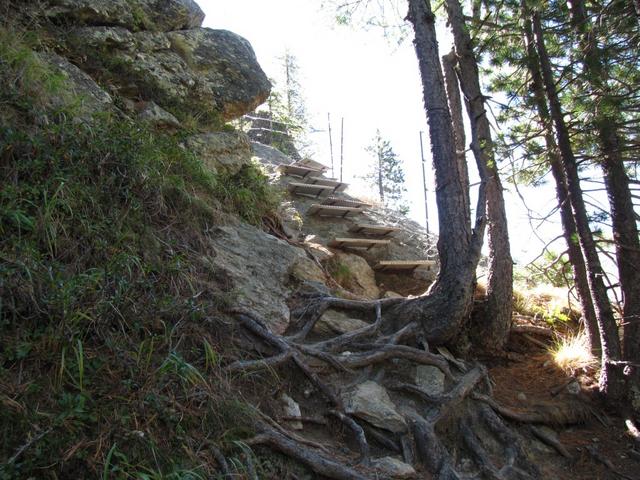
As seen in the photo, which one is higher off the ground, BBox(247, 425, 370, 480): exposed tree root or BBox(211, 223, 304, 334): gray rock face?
BBox(211, 223, 304, 334): gray rock face

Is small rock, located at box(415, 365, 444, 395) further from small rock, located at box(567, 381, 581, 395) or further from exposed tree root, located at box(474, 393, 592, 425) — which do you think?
small rock, located at box(567, 381, 581, 395)

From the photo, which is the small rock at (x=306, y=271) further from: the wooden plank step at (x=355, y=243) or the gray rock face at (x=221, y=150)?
the wooden plank step at (x=355, y=243)

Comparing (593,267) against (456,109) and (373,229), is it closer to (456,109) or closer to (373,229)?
(456,109)

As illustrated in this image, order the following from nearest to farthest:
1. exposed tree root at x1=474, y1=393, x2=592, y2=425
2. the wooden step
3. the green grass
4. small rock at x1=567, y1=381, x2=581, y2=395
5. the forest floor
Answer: the green grass → the forest floor → exposed tree root at x1=474, y1=393, x2=592, y2=425 → small rock at x1=567, y1=381, x2=581, y2=395 → the wooden step

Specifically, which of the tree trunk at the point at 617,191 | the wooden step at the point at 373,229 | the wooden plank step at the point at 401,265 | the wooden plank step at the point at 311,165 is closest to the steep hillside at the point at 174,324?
the tree trunk at the point at 617,191

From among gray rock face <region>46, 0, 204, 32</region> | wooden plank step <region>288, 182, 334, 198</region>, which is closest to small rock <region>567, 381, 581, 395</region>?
wooden plank step <region>288, 182, 334, 198</region>

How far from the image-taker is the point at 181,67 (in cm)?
654

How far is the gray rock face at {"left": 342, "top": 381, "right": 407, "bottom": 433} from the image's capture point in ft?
12.0

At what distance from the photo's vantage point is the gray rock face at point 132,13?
5.45m

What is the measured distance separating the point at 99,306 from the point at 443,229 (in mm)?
3628

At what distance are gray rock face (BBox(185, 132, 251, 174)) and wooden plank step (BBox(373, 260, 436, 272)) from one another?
125 inches

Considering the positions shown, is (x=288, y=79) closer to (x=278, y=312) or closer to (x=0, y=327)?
(x=278, y=312)

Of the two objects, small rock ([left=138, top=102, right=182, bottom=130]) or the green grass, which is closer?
the green grass

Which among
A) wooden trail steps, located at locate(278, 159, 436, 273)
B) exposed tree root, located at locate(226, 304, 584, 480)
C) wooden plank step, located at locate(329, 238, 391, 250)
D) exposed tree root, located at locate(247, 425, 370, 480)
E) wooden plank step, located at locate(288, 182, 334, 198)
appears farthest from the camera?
wooden plank step, located at locate(288, 182, 334, 198)
